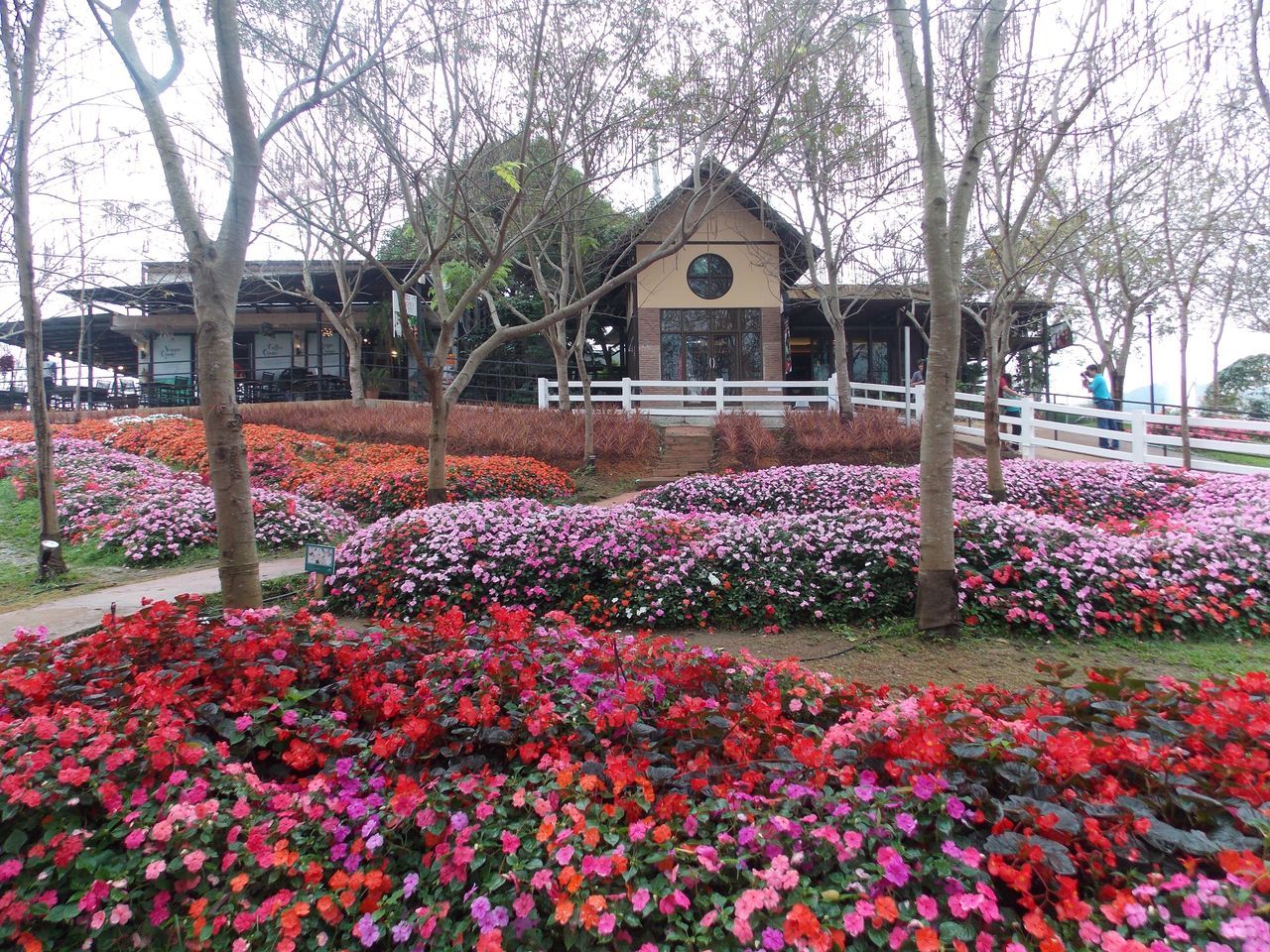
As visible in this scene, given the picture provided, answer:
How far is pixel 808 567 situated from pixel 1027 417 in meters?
9.57

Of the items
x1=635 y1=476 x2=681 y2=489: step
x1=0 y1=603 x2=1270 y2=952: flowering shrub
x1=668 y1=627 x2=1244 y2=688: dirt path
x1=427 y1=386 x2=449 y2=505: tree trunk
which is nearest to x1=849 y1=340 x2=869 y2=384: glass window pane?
x1=635 y1=476 x2=681 y2=489: step

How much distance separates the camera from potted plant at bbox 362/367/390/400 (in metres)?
20.7

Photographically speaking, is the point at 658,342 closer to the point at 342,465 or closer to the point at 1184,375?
the point at 342,465

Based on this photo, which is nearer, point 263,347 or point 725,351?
point 725,351

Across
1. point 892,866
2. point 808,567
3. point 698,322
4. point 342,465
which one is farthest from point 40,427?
point 698,322

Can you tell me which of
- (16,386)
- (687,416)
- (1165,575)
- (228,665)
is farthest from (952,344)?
(16,386)

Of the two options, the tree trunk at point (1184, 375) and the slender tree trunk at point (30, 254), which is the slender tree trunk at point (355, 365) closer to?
the slender tree trunk at point (30, 254)

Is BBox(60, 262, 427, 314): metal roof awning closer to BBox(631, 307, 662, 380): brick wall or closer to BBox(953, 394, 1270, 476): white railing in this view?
BBox(631, 307, 662, 380): brick wall

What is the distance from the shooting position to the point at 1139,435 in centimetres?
1148

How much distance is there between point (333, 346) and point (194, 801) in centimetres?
2383

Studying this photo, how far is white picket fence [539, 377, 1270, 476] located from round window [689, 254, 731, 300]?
2513 millimetres

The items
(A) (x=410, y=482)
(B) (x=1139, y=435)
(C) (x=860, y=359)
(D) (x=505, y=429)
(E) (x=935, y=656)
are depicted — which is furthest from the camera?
(C) (x=860, y=359)

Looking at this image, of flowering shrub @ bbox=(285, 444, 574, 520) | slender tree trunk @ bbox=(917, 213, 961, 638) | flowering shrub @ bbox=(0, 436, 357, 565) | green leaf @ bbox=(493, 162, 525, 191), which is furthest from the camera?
flowering shrub @ bbox=(285, 444, 574, 520)

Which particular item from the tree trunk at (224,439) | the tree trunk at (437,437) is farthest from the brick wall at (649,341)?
the tree trunk at (224,439)
